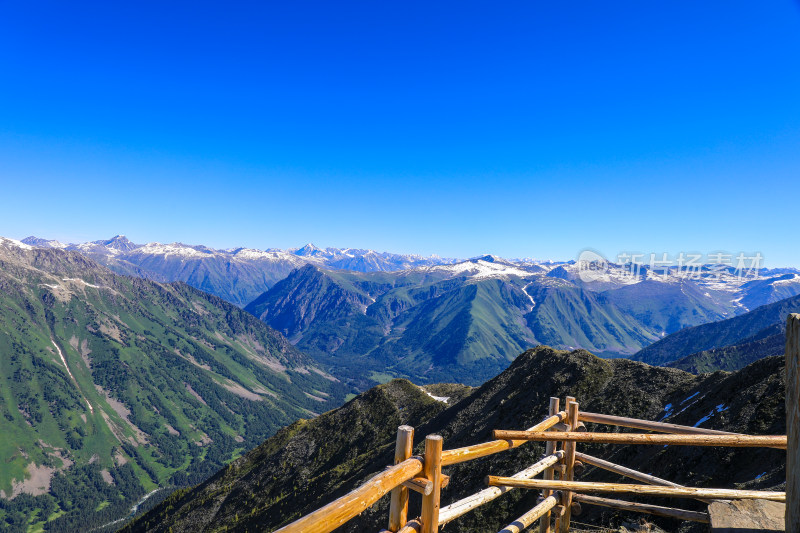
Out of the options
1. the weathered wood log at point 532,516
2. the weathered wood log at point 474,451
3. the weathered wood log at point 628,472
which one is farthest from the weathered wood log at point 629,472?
the weathered wood log at point 474,451

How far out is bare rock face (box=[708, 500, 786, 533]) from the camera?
23.7 feet

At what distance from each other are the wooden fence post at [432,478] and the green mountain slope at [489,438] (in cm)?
1435

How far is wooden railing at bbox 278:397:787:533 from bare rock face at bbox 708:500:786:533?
1.34 feet

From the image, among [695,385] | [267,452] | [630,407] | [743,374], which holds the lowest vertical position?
[267,452]

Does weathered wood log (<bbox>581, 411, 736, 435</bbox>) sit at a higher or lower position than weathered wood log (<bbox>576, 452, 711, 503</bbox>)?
higher

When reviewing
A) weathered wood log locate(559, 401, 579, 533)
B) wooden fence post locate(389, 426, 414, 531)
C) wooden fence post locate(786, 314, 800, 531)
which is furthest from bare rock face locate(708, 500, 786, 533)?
wooden fence post locate(389, 426, 414, 531)

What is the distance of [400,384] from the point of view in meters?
93.0

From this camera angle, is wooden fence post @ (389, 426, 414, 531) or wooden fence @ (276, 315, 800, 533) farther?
wooden fence post @ (389, 426, 414, 531)

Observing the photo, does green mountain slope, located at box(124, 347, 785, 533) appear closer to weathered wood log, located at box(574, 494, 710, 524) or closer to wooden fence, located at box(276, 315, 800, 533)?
weathered wood log, located at box(574, 494, 710, 524)

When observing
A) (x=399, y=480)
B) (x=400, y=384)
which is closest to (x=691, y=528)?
(x=399, y=480)

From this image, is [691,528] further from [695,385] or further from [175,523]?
[175,523]

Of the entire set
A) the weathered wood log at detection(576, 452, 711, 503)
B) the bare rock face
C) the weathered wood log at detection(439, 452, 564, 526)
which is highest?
the bare rock face

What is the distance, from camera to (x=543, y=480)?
970 cm

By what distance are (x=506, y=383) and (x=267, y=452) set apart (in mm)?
64202
